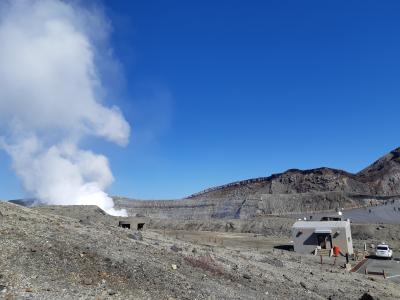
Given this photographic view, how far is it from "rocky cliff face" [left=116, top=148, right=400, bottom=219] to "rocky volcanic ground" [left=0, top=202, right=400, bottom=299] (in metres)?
77.5

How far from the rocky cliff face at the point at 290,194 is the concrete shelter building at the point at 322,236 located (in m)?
51.0

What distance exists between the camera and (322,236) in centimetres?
5038

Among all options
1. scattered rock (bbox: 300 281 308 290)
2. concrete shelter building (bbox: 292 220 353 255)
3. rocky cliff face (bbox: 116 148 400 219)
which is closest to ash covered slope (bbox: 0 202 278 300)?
scattered rock (bbox: 300 281 308 290)

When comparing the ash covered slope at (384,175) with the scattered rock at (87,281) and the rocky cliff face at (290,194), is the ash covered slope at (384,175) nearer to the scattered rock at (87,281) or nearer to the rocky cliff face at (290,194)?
the rocky cliff face at (290,194)

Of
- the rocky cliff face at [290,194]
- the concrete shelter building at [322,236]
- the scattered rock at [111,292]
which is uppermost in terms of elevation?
the rocky cliff face at [290,194]

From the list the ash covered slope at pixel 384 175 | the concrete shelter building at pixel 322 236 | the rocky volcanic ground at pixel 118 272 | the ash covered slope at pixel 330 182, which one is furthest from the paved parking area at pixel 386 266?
the ash covered slope at pixel 384 175

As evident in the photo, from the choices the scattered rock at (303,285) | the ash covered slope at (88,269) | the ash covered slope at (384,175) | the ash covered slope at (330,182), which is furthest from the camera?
the ash covered slope at (330,182)

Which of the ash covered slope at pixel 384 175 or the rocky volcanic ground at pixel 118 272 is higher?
the ash covered slope at pixel 384 175

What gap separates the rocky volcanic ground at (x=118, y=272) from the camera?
15.4 m

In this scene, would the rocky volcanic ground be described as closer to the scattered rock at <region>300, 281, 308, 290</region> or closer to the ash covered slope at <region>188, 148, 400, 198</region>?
the scattered rock at <region>300, 281, 308, 290</region>

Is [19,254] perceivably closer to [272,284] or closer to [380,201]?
[272,284]

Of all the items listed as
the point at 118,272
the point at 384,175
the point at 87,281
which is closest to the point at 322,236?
the point at 118,272

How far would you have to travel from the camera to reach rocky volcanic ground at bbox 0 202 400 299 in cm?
1537

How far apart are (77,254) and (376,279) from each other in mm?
23052
